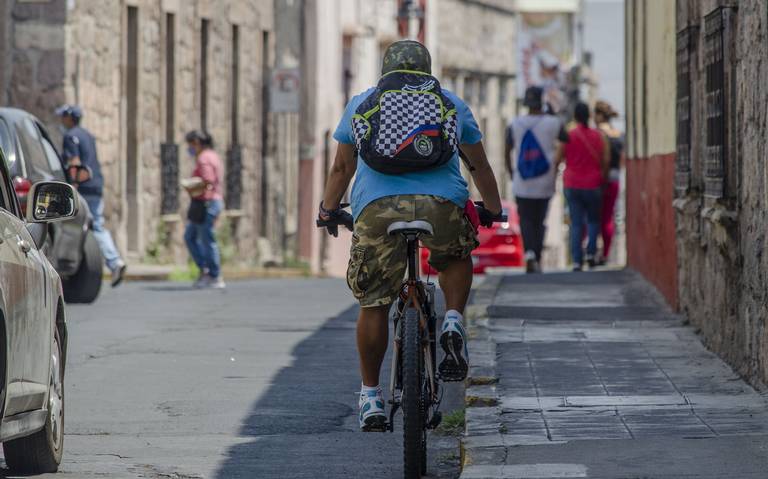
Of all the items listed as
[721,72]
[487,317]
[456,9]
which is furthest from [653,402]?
[456,9]

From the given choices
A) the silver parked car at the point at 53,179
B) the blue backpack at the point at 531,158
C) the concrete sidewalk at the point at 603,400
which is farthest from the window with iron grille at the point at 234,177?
the concrete sidewalk at the point at 603,400

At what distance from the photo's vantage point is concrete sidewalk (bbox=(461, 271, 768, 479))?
23.8ft

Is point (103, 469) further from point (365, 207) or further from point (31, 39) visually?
point (31, 39)

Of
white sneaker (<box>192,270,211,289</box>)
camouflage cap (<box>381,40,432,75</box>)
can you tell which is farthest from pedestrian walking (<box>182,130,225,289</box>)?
camouflage cap (<box>381,40,432,75</box>)

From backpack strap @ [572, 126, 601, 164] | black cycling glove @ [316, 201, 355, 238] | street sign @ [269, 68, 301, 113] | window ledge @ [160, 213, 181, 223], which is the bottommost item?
window ledge @ [160, 213, 181, 223]

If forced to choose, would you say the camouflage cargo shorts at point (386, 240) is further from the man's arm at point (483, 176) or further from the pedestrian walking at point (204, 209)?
the pedestrian walking at point (204, 209)

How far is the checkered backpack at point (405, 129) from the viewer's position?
7.50 metres

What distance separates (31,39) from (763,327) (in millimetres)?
14489

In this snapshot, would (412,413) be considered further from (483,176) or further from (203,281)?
(203,281)

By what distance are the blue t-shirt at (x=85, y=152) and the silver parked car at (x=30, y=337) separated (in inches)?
402

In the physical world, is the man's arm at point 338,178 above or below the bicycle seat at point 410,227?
above

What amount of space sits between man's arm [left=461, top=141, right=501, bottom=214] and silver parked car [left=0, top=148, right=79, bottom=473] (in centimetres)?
164

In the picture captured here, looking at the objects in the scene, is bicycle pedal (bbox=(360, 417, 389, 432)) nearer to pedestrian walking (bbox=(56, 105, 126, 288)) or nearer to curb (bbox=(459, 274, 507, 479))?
curb (bbox=(459, 274, 507, 479))

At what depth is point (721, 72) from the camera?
10.6m
